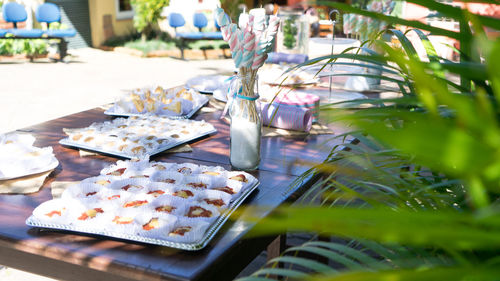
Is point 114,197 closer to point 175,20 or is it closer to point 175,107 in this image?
point 175,107

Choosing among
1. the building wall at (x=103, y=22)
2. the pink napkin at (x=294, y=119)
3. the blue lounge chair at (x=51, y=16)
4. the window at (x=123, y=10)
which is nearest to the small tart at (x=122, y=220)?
the pink napkin at (x=294, y=119)

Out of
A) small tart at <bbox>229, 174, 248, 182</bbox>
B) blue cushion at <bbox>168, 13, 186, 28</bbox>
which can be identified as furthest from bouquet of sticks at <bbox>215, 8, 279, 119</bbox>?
blue cushion at <bbox>168, 13, 186, 28</bbox>

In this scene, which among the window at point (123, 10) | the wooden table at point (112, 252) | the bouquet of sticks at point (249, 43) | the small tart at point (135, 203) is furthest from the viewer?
the window at point (123, 10)

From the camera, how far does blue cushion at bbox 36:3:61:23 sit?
338 inches

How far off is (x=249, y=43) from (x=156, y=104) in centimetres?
85

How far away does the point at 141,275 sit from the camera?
103 centimetres

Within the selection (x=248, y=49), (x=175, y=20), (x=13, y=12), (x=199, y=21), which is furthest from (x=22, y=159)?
(x=199, y=21)

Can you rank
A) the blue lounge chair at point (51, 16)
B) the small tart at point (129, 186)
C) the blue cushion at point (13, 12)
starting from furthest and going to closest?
the blue lounge chair at point (51, 16) → the blue cushion at point (13, 12) → the small tart at point (129, 186)

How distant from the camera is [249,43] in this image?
1.60m

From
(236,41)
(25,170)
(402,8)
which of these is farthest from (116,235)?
(402,8)

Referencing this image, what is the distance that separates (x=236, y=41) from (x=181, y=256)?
819 millimetres

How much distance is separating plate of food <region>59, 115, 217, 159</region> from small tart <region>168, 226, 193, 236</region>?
554 millimetres

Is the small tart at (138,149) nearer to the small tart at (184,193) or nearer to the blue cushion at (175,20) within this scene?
the small tart at (184,193)

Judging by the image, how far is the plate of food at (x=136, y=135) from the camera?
1.78 m
